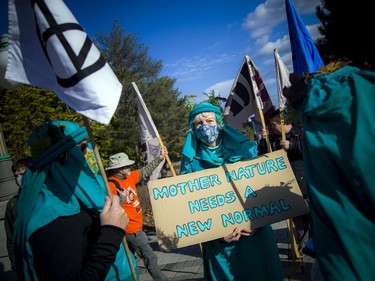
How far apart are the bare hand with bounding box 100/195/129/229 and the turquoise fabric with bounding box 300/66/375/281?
1005mm

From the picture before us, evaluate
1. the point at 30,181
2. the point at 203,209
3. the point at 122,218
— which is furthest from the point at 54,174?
the point at 203,209

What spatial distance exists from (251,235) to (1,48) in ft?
14.6

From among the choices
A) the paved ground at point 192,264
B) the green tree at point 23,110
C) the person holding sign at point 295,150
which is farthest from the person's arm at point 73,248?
the green tree at point 23,110

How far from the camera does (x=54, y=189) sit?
141 cm

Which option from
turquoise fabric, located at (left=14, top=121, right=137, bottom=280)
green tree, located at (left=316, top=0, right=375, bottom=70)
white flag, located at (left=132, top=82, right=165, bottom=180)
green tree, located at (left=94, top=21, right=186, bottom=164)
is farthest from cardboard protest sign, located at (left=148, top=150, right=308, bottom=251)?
green tree, located at (left=94, top=21, right=186, bottom=164)

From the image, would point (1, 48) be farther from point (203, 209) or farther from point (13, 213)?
point (203, 209)

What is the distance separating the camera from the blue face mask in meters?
2.51

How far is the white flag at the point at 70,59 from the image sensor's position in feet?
4.45

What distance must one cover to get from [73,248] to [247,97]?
269 cm

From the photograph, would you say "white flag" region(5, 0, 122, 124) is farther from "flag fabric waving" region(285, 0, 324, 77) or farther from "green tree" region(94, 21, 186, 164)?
"green tree" region(94, 21, 186, 164)

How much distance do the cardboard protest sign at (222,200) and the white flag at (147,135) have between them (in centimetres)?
141

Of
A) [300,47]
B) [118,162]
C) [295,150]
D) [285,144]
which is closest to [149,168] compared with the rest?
[118,162]

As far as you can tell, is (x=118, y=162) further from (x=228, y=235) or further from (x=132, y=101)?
(x=132, y=101)

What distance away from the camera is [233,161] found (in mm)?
2453
